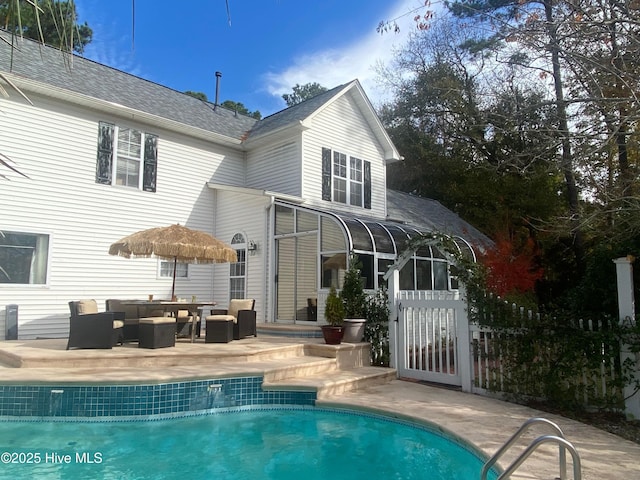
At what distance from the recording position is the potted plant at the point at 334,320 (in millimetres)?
9125

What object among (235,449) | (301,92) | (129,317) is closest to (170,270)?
(129,317)

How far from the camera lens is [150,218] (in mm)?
12320

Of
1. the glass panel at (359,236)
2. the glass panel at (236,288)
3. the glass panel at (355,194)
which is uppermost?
the glass panel at (355,194)

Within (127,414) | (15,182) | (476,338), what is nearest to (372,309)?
(476,338)

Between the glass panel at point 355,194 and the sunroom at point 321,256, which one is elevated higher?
the glass panel at point 355,194

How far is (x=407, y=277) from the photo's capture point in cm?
1212

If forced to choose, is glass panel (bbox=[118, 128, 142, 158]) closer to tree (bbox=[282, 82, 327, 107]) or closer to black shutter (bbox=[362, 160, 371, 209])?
black shutter (bbox=[362, 160, 371, 209])

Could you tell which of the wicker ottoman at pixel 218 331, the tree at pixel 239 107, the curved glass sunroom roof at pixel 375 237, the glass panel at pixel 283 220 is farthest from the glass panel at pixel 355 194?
the tree at pixel 239 107

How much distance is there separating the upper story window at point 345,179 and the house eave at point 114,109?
3017 millimetres

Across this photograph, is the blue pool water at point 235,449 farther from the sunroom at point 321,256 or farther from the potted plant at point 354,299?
the sunroom at point 321,256

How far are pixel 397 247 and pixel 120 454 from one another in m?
8.56

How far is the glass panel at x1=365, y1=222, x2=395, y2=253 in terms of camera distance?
37.9 ft

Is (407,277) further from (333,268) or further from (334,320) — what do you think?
(334,320)

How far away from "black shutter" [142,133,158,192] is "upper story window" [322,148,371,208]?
501 cm
